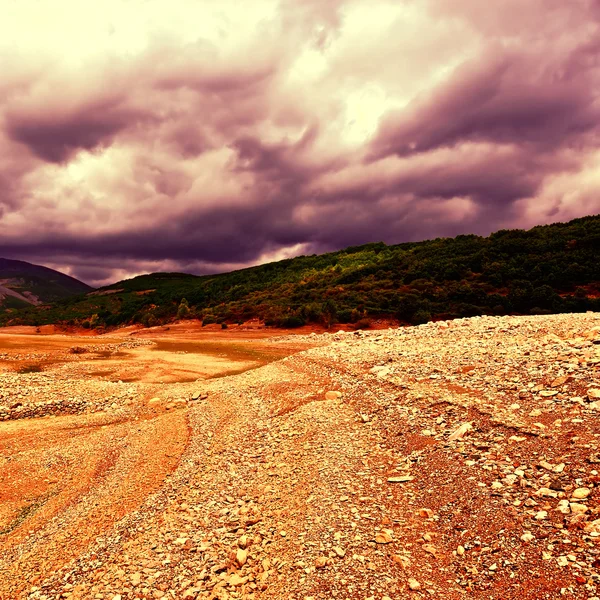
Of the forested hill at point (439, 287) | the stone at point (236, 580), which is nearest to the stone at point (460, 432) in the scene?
the stone at point (236, 580)

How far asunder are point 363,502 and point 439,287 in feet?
162

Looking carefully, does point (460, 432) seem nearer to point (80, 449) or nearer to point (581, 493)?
point (581, 493)

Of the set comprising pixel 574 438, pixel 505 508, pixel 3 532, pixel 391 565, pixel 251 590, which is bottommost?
pixel 3 532

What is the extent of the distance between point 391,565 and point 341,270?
72877mm

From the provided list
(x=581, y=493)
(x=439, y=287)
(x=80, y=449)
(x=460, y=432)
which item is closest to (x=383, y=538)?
(x=581, y=493)

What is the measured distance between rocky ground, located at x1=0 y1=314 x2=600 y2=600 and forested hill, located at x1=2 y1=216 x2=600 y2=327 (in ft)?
106

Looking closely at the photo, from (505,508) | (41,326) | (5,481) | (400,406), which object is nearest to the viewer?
(505,508)

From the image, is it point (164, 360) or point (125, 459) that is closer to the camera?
point (125, 459)

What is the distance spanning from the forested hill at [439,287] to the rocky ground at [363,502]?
3237 centimetres

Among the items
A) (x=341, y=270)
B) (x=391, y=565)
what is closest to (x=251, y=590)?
(x=391, y=565)

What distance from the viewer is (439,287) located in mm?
53500

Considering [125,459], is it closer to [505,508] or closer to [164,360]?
[505,508]

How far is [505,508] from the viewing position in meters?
6.88

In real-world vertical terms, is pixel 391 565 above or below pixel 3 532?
above
